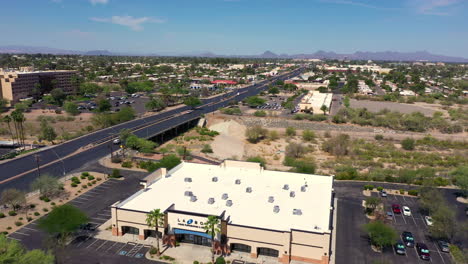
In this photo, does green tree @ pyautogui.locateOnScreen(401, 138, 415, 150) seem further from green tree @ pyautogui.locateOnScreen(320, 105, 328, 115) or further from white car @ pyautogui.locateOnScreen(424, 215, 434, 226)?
white car @ pyautogui.locateOnScreen(424, 215, 434, 226)

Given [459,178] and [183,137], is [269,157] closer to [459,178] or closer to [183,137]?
[183,137]

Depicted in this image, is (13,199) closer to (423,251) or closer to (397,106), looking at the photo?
(423,251)

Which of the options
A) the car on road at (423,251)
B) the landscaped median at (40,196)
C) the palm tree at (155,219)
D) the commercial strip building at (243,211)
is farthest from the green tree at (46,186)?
the car on road at (423,251)

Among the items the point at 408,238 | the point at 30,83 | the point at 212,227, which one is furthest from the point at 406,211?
the point at 30,83

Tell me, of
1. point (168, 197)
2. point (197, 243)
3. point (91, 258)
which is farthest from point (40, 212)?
point (197, 243)

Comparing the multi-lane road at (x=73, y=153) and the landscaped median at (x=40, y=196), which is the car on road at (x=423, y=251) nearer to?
the landscaped median at (x=40, y=196)

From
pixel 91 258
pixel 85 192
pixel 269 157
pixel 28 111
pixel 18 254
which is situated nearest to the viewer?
pixel 18 254

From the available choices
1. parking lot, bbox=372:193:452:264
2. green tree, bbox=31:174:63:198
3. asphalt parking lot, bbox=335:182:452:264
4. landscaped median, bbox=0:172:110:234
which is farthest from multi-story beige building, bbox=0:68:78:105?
parking lot, bbox=372:193:452:264
